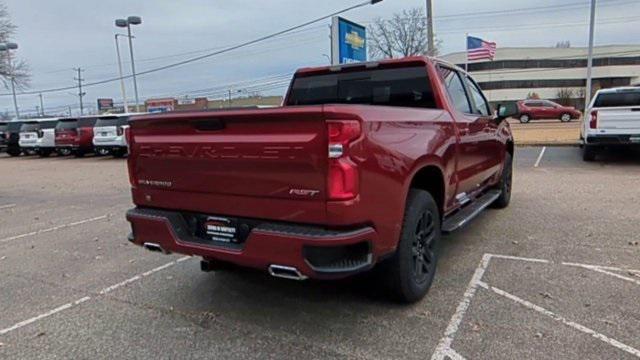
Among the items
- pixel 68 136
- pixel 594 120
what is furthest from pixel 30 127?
pixel 594 120

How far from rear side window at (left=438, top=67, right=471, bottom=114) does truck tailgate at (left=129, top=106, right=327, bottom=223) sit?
2324 mm

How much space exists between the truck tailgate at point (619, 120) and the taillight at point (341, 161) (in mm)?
10252

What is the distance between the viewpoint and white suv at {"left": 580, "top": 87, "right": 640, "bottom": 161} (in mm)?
10570

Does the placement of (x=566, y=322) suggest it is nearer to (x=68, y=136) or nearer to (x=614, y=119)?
(x=614, y=119)

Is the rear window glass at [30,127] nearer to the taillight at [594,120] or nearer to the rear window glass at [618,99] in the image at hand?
the taillight at [594,120]

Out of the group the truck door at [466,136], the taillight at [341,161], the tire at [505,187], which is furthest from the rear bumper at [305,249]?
the tire at [505,187]

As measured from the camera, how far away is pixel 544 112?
34594 mm

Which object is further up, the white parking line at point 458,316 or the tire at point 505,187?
the tire at point 505,187

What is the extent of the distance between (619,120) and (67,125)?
774 inches

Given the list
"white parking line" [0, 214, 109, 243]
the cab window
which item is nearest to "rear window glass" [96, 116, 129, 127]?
"white parking line" [0, 214, 109, 243]

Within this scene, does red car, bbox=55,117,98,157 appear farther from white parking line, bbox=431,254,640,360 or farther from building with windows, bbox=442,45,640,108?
building with windows, bbox=442,45,640,108

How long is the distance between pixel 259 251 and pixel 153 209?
3.83ft

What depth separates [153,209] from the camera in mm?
3738

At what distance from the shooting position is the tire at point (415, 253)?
347 cm
